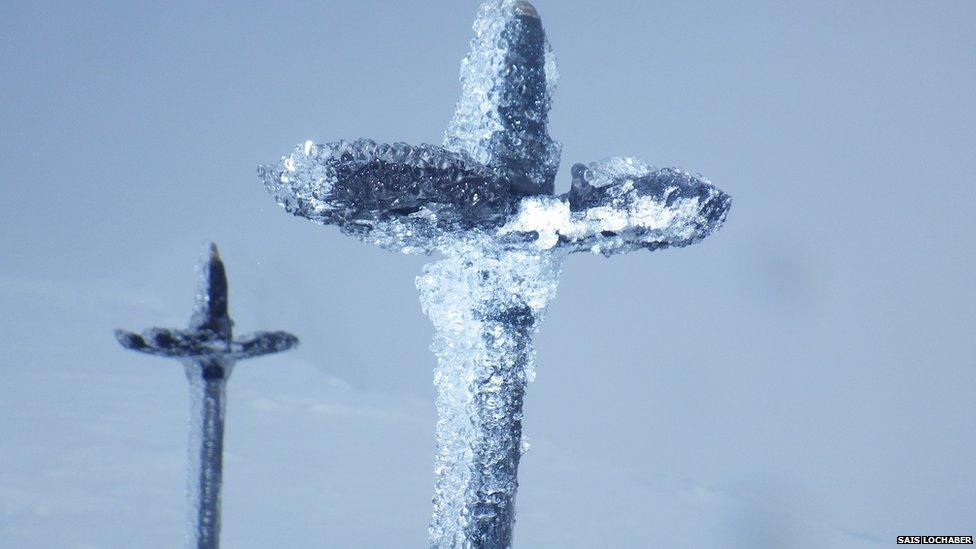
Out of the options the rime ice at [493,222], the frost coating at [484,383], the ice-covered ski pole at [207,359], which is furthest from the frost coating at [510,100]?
the ice-covered ski pole at [207,359]

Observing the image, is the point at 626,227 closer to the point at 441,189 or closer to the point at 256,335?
the point at 441,189

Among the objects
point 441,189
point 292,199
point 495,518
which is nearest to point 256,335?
point 292,199

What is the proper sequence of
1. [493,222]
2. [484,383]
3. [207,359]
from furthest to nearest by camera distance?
[484,383] → [493,222] → [207,359]

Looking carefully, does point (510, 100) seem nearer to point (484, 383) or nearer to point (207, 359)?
point (484, 383)

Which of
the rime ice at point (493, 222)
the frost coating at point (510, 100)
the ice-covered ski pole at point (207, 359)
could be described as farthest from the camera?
the frost coating at point (510, 100)

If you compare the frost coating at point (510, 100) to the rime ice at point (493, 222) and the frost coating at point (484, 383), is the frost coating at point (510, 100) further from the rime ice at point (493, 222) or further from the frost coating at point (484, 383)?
the frost coating at point (484, 383)

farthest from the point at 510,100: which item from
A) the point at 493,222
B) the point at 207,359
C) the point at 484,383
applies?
the point at 207,359
